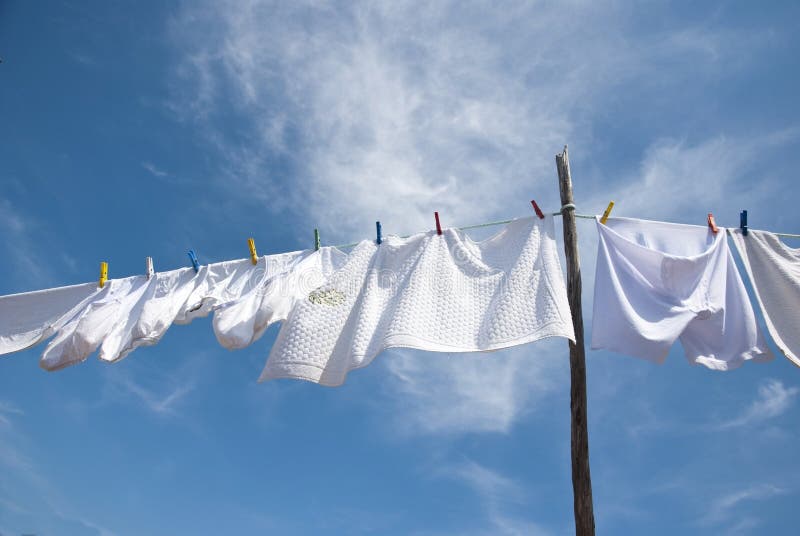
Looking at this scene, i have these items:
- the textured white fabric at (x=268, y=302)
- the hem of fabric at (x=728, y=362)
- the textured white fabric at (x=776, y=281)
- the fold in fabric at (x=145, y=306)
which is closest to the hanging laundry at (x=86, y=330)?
the fold in fabric at (x=145, y=306)

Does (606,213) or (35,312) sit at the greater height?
(606,213)

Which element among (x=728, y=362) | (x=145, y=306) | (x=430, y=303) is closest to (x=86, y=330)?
(x=145, y=306)

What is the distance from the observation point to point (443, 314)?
459 centimetres

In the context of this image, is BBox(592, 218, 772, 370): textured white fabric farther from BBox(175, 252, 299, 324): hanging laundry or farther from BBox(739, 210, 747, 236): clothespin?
BBox(175, 252, 299, 324): hanging laundry

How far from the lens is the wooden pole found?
4.00 meters

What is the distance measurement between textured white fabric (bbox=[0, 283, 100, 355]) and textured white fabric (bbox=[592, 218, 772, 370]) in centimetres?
431

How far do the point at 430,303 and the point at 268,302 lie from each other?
113 cm

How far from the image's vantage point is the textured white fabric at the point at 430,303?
4.34 metres

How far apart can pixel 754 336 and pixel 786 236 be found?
111 cm

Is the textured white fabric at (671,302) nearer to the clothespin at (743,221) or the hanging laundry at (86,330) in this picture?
the clothespin at (743,221)

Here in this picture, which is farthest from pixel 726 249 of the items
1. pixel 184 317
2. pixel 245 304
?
pixel 184 317

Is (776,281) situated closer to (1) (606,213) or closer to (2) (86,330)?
(1) (606,213)

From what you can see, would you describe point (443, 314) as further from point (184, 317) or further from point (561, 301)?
point (184, 317)

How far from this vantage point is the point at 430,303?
15.4 ft
